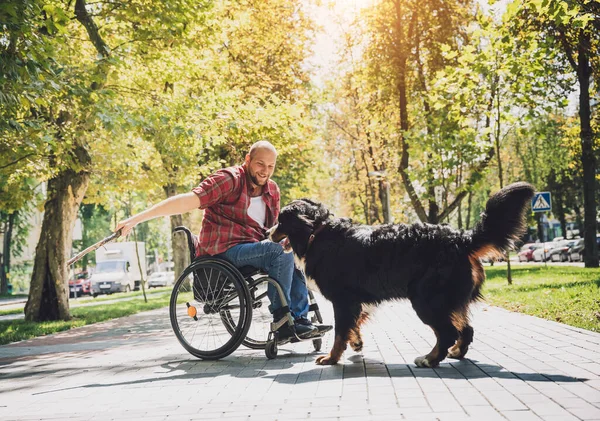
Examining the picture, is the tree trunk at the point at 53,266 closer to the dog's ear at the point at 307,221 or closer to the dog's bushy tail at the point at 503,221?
the dog's ear at the point at 307,221

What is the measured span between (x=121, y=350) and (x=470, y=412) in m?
5.49

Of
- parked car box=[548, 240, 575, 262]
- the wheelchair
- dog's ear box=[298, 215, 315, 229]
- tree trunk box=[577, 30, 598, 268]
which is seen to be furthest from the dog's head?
parked car box=[548, 240, 575, 262]

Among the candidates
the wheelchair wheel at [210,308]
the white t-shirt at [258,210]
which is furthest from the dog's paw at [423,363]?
the white t-shirt at [258,210]

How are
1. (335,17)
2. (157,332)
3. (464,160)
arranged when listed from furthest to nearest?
(335,17), (464,160), (157,332)

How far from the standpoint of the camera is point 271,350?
5895 mm

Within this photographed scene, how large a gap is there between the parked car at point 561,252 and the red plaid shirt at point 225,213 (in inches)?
1501

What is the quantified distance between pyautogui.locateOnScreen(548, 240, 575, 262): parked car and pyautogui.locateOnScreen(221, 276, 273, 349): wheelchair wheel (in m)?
37.9

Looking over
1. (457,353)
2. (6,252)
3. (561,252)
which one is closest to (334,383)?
(457,353)

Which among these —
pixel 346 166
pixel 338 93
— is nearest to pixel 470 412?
pixel 338 93

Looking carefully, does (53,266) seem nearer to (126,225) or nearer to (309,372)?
(126,225)

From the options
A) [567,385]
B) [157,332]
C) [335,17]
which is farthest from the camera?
[335,17]

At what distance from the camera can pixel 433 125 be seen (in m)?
20.0

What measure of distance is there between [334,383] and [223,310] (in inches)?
72.2

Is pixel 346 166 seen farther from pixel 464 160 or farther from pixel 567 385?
pixel 567 385
